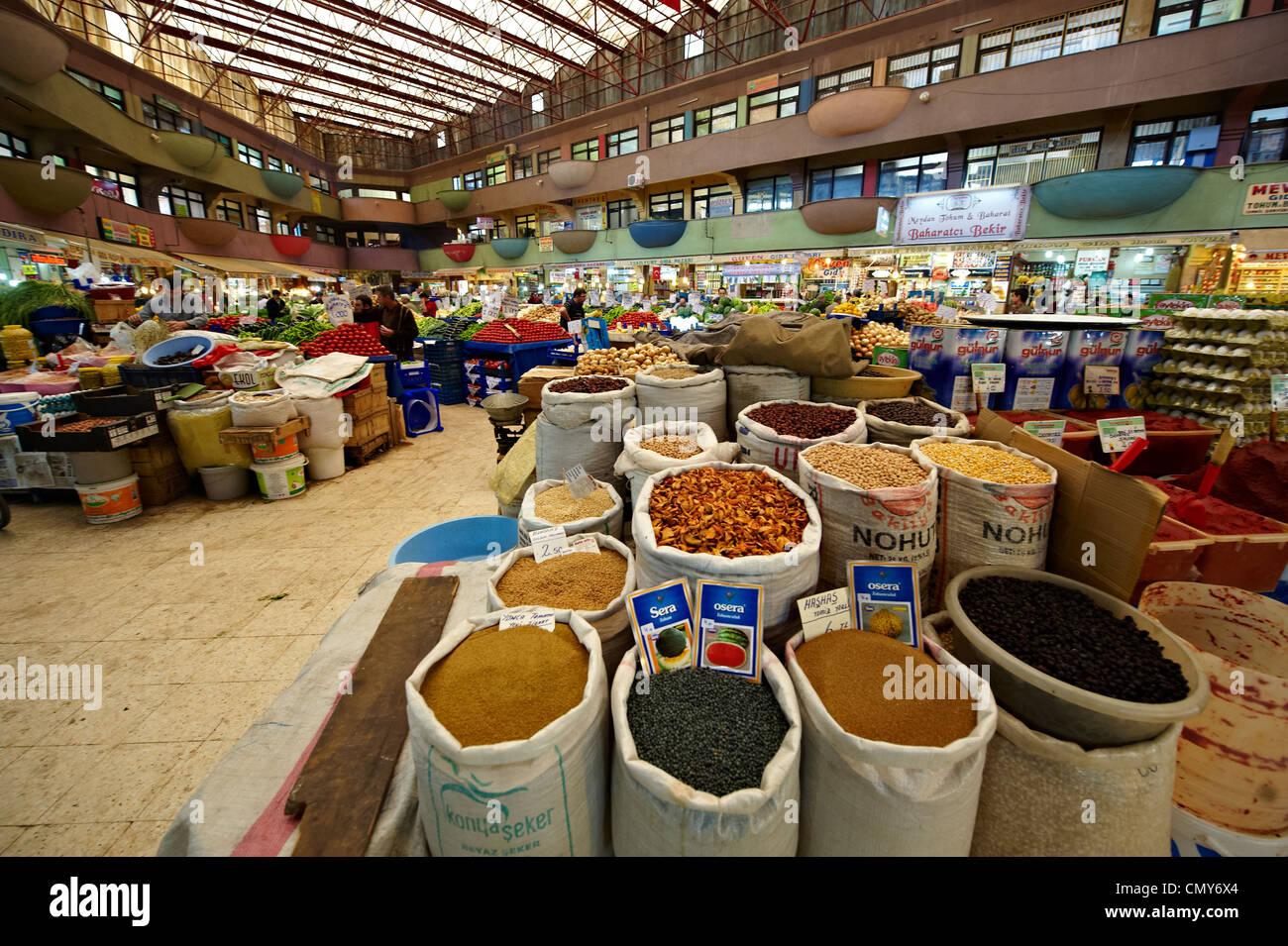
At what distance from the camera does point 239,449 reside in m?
4.69

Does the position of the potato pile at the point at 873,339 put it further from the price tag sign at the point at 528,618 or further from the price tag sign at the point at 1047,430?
the price tag sign at the point at 528,618

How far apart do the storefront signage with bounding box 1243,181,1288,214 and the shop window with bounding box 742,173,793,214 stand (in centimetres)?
913

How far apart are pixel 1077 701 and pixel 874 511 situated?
639 millimetres

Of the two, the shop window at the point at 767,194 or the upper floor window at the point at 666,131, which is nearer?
the shop window at the point at 767,194

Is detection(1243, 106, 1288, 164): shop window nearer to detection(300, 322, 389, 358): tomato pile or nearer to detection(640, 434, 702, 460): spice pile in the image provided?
detection(640, 434, 702, 460): spice pile

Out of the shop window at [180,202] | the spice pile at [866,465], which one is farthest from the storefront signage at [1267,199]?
the shop window at [180,202]

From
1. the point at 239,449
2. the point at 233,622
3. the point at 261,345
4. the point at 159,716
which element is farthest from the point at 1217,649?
the point at 261,345

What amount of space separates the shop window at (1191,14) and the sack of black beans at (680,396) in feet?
45.5

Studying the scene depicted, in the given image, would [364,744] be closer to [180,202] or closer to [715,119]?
[715,119]

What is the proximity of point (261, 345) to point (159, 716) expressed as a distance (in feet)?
18.5

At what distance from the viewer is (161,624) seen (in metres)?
2.83

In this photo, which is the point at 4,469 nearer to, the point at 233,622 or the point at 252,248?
the point at 233,622

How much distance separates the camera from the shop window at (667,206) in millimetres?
18203

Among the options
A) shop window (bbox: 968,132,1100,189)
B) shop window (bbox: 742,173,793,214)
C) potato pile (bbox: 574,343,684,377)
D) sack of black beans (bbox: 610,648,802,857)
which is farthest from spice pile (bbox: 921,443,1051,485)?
shop window (bbox: 742,173,793,214)
